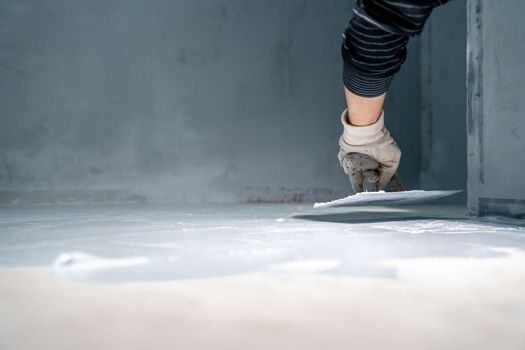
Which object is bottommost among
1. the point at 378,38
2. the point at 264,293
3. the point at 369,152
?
the point at 264,293

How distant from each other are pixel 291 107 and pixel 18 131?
1795mm

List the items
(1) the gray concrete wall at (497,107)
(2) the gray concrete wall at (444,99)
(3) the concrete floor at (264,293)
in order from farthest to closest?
(2) the gray concrete wall at (444,99), (1) the gray concrete wall at (497,107), (3) the concrete floor at (264,293)

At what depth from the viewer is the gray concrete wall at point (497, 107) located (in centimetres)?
141

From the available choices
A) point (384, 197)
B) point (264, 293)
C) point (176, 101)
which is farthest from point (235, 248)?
point (176, 101)

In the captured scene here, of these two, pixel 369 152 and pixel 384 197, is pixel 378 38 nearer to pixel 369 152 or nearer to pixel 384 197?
pixel 384 197

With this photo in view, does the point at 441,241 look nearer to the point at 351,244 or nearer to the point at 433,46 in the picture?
the point at 351,244

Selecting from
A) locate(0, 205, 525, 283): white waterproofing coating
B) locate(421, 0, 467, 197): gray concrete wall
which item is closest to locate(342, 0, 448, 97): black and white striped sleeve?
locate(0, 205, 525, 283): white waterproofing coating

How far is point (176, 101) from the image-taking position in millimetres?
2904

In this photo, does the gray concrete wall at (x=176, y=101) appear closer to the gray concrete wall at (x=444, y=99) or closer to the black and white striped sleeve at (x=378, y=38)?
the gray concrete wall at (x=444, y=99)

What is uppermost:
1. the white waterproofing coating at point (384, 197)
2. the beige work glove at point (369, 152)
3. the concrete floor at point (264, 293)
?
the beige work glove at point (369, 152)

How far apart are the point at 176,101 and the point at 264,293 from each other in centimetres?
251

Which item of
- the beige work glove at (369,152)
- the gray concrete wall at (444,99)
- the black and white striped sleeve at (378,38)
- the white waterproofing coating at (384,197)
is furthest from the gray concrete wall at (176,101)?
the white waterproofing coating at (384,197)

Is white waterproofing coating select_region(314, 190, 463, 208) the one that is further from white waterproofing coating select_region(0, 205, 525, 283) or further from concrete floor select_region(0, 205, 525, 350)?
concrete floor select_region(0, 205, 525, 350)

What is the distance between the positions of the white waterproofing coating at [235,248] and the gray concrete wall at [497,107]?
0.87 feet
